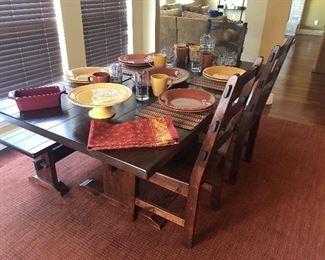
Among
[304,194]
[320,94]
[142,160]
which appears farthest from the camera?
[320,94]

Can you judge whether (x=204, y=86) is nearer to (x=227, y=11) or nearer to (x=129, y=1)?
(x=129, y=1)

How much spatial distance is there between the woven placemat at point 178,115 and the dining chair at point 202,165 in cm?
10

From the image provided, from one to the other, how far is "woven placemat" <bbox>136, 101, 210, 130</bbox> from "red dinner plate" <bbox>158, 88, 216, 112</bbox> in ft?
0.07

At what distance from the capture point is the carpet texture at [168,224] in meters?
1.48

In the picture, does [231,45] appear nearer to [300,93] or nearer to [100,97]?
[100,97]

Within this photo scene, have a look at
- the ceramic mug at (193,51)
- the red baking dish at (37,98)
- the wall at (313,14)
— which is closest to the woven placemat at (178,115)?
the red baking dish at (37,98)

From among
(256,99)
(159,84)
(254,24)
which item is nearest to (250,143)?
(256,99)

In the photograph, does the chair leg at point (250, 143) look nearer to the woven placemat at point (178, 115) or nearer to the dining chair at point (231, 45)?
the dining chair at point (231, 45)

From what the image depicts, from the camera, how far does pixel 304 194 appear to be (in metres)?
1.92

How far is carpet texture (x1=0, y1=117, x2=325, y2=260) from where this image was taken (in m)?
1.48

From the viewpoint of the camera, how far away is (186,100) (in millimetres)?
1455

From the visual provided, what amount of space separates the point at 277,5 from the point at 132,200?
2.81 metres

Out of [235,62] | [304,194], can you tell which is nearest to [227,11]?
[235,62]

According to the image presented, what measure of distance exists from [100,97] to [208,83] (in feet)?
2.29
